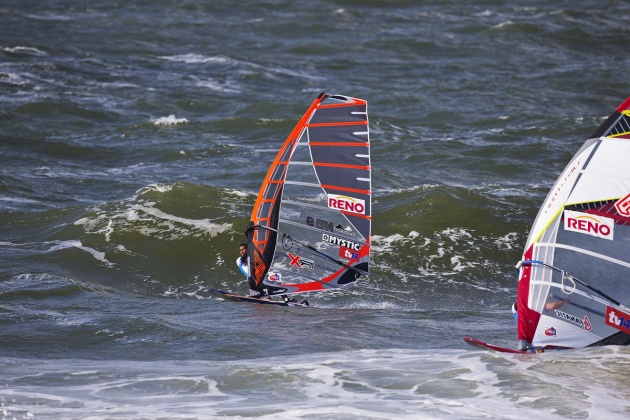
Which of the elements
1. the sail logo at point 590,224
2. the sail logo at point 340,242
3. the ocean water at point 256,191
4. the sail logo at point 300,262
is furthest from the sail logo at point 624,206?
the sail logo at point 300,262

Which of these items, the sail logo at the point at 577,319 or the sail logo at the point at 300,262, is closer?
the sail logo at the point at 577,319

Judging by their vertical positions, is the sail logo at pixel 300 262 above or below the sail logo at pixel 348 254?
below

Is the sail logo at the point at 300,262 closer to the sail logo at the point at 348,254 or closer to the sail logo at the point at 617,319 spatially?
the sail logo at the point at 348,254

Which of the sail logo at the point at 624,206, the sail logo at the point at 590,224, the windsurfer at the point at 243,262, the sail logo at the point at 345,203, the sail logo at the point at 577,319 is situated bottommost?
the windsurfer at the point at 243,262

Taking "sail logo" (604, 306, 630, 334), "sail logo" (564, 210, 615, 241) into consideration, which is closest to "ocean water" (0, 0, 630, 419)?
"sail logo" (604, 306, 630, 334)

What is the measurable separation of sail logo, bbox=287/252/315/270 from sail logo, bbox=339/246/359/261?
1.43ft

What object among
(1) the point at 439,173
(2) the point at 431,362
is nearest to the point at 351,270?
(2) the point at 431,362

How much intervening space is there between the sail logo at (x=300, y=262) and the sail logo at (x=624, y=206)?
4.70 metres

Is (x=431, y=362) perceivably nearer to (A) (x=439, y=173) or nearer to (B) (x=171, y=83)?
(A) (x=439, y=173)

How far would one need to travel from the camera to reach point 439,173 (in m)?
21.9

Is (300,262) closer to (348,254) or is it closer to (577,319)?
(348,254)

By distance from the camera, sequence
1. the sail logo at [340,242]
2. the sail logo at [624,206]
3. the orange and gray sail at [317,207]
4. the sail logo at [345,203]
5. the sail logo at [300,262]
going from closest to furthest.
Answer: the sail logo at [624,206]
the orange and gray sail at [317,207]
the sail logo at [345,203]
the sail logo at [340,242]
the sail logo at [300,262]

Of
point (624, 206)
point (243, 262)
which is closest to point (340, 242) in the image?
point (243, 262)

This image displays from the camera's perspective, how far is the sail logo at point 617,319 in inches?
409
